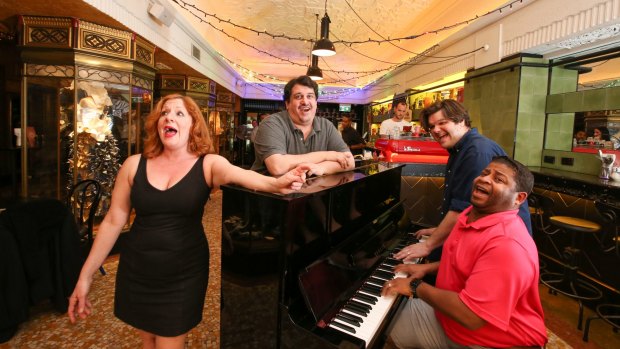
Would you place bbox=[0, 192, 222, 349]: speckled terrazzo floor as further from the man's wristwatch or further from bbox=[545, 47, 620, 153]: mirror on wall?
bbox=[545, 47, 620, 153]: mirror on wall

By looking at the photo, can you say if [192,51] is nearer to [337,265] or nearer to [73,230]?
[73,230]

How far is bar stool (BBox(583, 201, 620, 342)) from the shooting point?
278 centimetres

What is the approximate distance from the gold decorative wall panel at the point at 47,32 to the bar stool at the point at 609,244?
5.83m

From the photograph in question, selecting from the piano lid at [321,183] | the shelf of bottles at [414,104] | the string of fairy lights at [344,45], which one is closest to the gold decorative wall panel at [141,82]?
the string of fairy lights at [344,45]

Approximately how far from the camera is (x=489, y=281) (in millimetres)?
1280

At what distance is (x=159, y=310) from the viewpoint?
1445 mm

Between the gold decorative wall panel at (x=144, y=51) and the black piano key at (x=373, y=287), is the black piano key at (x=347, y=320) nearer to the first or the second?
the black piano key at (x=373, y=287)

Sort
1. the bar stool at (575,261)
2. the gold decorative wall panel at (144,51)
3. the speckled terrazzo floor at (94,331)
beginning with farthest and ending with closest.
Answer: the gold decorative wall panel at (144,51) < the bar stool at (575,261) < the speckled terrazzo floor at (94,331)

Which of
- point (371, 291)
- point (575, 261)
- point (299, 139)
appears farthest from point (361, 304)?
point (575, 261)

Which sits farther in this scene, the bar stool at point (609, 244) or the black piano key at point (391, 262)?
the bar stool at point (609, 244)

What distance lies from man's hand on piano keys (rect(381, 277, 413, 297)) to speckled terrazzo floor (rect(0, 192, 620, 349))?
1.52 m

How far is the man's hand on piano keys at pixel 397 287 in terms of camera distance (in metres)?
1.58

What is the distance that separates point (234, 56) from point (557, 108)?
354 inches

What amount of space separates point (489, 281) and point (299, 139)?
4.38 feet
